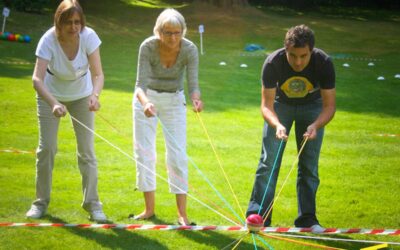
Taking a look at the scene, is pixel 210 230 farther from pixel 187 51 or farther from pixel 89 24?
pixel 89 24

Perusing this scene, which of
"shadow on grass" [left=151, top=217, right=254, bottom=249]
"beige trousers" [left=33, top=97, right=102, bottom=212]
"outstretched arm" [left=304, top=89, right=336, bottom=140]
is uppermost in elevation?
"outstretched arm" [left=304, top=89, right=336, bottom=140]

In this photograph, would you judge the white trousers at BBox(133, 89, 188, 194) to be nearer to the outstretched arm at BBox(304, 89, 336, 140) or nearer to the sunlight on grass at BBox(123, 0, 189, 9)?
the outstretched arm at BBox(304, 89, 336, 140)

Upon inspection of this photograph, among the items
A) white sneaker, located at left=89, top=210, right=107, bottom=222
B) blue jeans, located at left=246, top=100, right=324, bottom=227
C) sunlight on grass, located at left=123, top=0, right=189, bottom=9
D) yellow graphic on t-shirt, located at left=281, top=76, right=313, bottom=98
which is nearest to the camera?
yellow graphic on t-shirt, located at left=281, top=76, right=313, bottom=98

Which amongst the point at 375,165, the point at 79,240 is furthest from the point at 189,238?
the point at 375,165

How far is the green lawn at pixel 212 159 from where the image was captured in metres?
5.27

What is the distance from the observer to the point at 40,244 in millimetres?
4996

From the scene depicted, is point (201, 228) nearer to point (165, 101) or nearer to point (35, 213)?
point (165, 101)

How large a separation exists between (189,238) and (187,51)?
58.7 inches

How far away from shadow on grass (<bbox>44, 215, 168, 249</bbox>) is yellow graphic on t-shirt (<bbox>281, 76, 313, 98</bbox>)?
155 centimetres

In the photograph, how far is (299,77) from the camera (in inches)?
199

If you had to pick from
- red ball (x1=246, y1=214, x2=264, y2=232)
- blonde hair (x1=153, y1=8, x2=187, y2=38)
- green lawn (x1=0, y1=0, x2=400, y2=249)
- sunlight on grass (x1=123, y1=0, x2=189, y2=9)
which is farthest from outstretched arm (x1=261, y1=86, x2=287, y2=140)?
sunlight on grass (x1=123, y1=0, x2=189, y2=9)

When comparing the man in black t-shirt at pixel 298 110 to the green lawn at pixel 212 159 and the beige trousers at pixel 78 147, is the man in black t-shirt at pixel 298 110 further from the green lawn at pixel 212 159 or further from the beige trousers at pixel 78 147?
the beige trousers at pixel 78 147

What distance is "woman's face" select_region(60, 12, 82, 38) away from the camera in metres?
4.97

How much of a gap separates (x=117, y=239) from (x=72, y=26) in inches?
66.3
